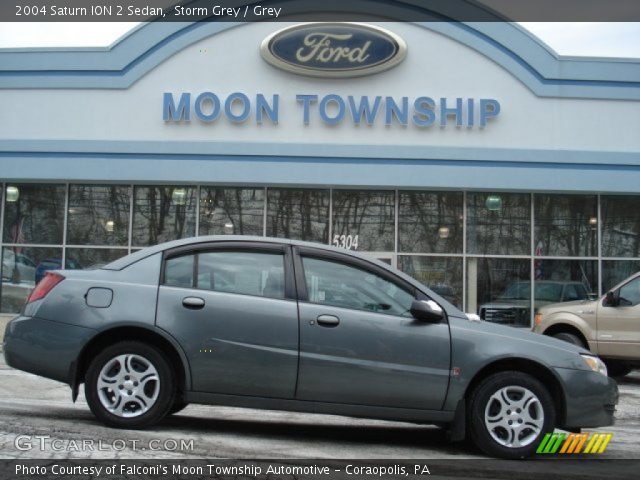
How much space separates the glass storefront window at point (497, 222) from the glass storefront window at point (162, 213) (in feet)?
20.8

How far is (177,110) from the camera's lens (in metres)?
16.3

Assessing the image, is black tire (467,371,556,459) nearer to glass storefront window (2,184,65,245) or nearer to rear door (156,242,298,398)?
rear door (156,242,298,398)

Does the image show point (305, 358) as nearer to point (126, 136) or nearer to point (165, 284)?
point (165, 284)

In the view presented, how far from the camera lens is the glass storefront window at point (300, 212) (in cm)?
1695

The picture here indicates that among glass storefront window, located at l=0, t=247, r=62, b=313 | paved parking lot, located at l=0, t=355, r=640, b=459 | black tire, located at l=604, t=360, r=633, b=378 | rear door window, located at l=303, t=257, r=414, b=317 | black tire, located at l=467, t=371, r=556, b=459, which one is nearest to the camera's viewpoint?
paved parking lot, located at l=0, t=355, r=640, b=459

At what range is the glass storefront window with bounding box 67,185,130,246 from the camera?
17219mm

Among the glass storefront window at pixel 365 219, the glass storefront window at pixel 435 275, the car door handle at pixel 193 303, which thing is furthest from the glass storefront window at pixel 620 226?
the car door handle at pixel 193 303

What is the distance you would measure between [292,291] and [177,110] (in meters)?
11.2

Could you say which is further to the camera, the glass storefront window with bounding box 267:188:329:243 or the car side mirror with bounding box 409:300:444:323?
the glass storefront window with bounding box 267:188:329:243

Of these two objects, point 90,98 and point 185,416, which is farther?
point 90,98

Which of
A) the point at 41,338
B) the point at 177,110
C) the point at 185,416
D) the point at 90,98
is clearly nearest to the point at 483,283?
the point at 177,110

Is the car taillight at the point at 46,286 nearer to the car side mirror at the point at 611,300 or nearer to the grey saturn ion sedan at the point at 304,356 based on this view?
the grey saturn ion sedan at the point at 304,356

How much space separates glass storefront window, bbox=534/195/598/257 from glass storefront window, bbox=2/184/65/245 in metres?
10.9

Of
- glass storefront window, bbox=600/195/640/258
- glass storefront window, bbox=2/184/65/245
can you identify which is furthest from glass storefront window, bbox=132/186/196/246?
glass storefront window, bbox=600/195/640/258
